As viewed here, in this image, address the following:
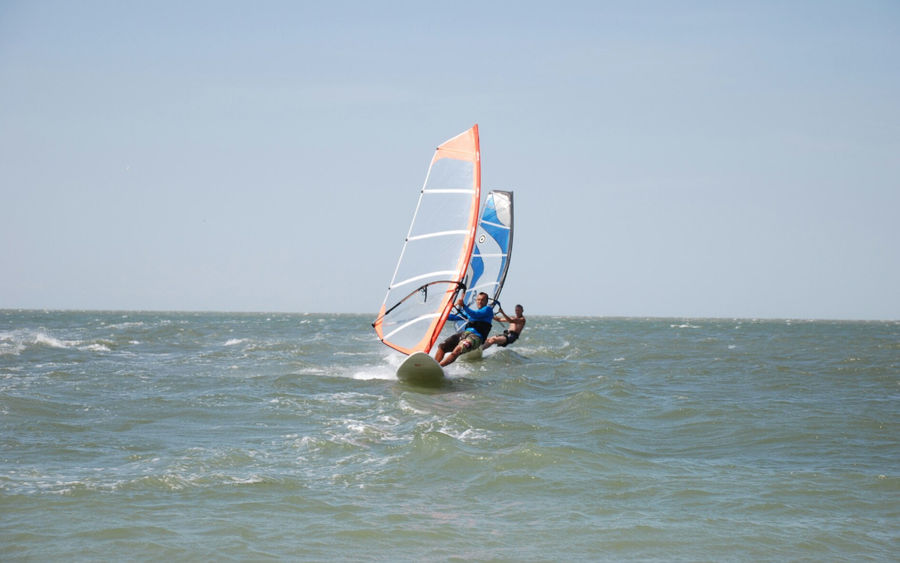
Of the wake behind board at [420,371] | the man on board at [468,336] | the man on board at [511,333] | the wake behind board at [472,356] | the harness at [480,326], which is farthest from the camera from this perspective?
the wake behind board at [472,356]

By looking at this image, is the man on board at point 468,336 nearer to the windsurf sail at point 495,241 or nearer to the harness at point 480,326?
the harness at point 480,326

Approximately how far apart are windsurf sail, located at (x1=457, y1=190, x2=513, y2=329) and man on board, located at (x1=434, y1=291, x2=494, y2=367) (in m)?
5.40

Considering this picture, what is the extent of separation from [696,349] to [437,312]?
12445 millimetres

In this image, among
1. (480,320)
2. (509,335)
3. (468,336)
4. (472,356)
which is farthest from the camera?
(472,356)

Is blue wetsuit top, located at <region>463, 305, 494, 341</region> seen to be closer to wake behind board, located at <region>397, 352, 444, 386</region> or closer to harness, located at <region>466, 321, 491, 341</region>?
harness, located at <region>466, 321, 491, 341</region>

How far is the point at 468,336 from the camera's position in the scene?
12.9m

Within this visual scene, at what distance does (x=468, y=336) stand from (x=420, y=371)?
3.82 ft

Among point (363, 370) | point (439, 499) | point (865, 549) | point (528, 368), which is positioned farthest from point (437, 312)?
point (865, 549)

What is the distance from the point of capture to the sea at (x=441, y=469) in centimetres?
504

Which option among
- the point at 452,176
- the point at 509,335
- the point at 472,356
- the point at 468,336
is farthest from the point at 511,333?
the point at 452,176

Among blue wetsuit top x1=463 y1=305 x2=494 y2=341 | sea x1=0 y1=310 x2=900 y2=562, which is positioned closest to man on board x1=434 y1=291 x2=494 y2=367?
blue wetsuit top x1=463 y1=305 x2=494 y2=341

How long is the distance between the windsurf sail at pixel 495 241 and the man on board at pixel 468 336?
540cm

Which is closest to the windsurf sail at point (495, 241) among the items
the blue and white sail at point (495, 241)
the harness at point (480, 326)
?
the blue and white sail at point (495, 241)

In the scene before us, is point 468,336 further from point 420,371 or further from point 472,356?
point 472,356
